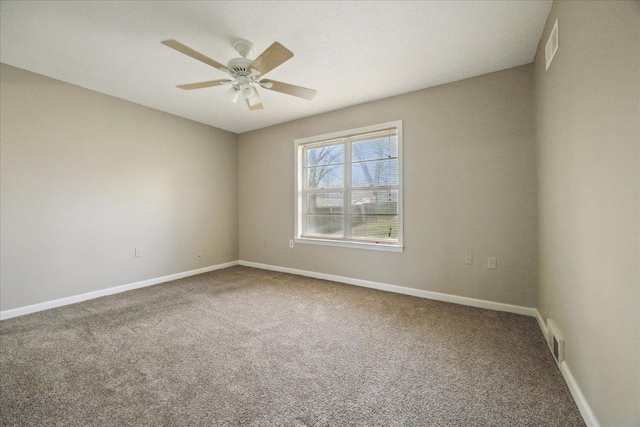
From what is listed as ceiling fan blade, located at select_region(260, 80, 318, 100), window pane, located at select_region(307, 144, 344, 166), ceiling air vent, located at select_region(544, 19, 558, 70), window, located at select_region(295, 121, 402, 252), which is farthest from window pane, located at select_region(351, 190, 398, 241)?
ceiling air vent, located at select_region(544, 19, 558, 70)

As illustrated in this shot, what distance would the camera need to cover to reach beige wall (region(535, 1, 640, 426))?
95 centimetres

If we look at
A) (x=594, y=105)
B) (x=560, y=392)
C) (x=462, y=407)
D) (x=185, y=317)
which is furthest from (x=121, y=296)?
(x=594, y=105)

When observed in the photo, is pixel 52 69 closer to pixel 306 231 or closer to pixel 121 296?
pixel 121 296

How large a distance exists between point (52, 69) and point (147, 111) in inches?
41.5

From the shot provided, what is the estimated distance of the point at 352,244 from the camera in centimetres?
365

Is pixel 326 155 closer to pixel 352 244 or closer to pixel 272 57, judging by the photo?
pixel 352 244

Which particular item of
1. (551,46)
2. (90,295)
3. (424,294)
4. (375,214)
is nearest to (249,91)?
(375,214)

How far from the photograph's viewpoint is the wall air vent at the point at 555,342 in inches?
65.4

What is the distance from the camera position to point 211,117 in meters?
4.09

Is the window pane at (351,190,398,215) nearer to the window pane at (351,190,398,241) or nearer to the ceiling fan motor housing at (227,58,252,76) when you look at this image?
the window pane at (351,190,398,241)

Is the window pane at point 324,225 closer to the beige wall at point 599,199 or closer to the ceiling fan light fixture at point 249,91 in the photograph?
the ceiling fan light fixture at point 249,91

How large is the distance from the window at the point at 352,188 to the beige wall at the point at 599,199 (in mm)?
1707

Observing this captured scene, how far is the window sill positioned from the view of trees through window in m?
0.11

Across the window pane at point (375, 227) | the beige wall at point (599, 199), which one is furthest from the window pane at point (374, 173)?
the beige wall at point (599, 199)
